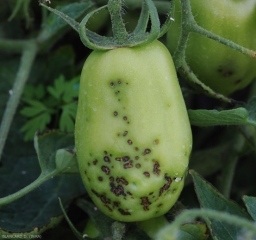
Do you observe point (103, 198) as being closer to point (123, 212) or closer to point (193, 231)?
point (123, 212)

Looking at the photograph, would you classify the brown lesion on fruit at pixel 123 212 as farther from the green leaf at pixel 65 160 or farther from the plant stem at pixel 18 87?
the plant stem at pixel 18 87

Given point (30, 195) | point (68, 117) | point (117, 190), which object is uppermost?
point (117, 190)

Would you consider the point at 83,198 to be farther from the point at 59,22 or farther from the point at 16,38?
the point at 16,38

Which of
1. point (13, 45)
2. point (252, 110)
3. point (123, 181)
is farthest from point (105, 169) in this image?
point (13, 45)

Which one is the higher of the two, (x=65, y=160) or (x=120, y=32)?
(x=120, y=32)

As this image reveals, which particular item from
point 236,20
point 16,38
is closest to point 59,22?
point 16,38

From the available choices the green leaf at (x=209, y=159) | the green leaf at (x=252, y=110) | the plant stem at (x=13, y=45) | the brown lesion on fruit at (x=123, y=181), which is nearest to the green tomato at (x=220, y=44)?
the green leaf at (x=252, y=110)
